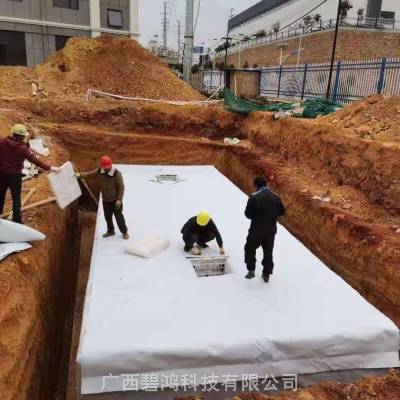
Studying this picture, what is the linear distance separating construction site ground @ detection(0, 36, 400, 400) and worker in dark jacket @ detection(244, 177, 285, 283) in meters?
1.74

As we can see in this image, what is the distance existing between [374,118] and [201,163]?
20.3 feet

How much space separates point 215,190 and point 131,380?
6.18 metres

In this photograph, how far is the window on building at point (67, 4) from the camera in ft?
68.0

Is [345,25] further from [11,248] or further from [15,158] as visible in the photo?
[11,248]

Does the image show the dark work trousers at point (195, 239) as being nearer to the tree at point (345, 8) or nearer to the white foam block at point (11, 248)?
the white foam block at point (11, 248)

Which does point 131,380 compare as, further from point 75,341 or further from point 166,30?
point 166,30

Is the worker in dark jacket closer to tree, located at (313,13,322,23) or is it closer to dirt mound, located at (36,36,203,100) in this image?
dirt mound, located at (36,36,203,100)

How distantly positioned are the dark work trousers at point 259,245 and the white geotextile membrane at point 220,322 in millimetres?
301

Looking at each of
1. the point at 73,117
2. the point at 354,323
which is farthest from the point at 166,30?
the point at 354,323

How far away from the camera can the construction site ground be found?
4527 mm

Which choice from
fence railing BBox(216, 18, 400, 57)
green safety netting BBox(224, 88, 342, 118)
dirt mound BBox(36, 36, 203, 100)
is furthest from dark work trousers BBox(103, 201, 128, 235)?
fence railing BBox(216, 18, 400, 57)

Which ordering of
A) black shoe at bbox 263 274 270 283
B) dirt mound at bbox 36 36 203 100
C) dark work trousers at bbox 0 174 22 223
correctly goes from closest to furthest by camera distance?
black shoe at bbox 263 274 270 283
dark work trousers at bbox 0 174 22 223
dirt mound at bbox 36 36 203 100

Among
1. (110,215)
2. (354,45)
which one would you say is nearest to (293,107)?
(110,215)

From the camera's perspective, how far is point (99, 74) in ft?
54.2
